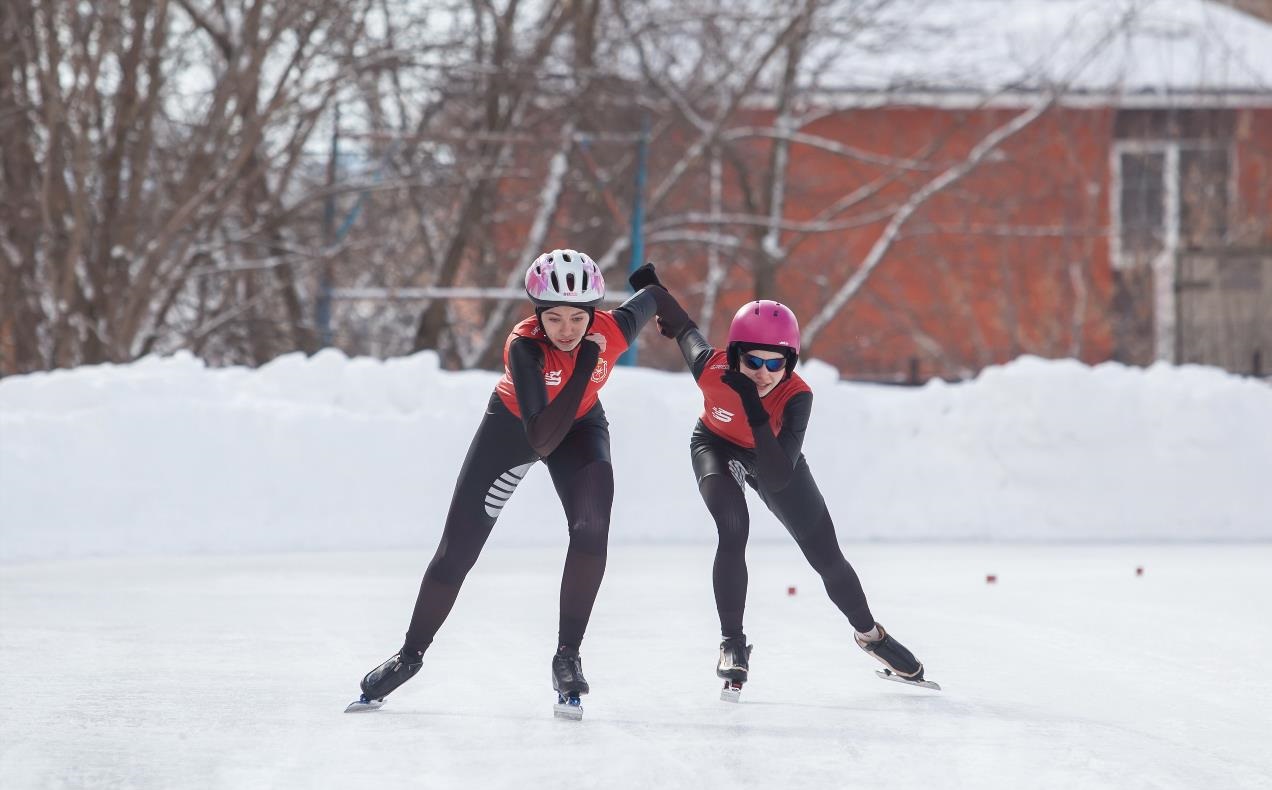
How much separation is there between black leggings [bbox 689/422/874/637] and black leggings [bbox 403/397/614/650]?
39 cm

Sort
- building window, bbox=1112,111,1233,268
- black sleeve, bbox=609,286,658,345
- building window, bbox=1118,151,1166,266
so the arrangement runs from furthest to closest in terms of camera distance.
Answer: building window, bbox=1118,151,1166,266 < building window, bbox=1112,111,1233,268 < black sleeve, bbox=609,286,658,345

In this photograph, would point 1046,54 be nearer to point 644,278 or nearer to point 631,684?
point 644,278

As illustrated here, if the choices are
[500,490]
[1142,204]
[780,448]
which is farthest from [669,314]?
[1142,204]

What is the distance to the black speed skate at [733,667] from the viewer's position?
4.62 meters

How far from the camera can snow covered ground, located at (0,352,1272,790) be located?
396 cm

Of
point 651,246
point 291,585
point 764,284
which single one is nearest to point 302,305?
point 651,246

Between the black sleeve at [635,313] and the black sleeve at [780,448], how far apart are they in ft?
1.66

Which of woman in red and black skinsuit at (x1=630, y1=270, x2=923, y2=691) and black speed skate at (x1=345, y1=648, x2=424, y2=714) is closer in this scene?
black speed skate at (x1=345, y1=648, x2=424, y2=714)

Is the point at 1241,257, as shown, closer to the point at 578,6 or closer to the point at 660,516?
the point at 578,6

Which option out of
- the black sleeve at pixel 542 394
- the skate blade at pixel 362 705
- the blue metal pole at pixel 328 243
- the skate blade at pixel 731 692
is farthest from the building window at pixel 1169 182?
the skate blade at pixel 362 705

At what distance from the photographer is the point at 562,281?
4406 millimetres

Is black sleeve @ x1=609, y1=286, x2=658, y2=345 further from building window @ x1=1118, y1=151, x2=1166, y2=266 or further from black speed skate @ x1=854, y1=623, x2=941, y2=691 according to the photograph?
building window @ x1=1118, y1=151, x2=1166, y2=266

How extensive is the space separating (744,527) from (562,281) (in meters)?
0.98

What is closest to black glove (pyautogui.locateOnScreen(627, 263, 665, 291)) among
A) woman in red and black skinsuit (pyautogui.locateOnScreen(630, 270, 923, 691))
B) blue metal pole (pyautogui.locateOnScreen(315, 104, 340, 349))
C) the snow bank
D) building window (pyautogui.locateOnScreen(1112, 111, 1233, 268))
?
woman in red and black skinsuit (pyautogui.locateOnScreen(630, 270, 923, 691))
